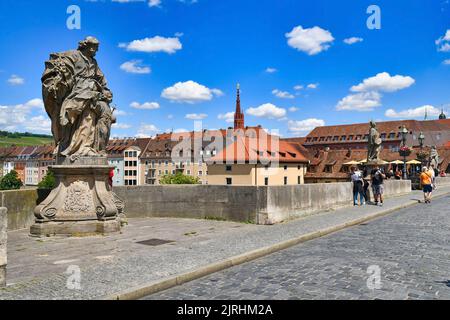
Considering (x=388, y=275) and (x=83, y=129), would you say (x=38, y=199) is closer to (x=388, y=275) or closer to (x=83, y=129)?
(x=83, y=129)

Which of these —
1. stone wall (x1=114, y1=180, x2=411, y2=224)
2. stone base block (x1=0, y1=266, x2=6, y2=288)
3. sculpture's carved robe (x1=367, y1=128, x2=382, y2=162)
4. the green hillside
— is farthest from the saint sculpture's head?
the green hillside

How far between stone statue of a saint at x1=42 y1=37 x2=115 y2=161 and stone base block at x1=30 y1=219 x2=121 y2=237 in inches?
53.4

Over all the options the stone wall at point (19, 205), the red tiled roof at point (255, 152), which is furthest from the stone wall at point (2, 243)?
the red tiled roof at point (255, 152)

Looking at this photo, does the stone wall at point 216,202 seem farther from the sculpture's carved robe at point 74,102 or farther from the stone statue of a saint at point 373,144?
the stone statue of a saint at point 373,144

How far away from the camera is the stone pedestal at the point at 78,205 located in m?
8.06

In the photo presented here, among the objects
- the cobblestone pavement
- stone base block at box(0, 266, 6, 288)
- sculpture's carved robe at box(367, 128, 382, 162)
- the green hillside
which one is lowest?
the cobblestone pavement

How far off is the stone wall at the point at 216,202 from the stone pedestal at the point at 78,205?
1468mm

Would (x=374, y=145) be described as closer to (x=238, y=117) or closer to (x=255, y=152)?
(x=255, y=152)

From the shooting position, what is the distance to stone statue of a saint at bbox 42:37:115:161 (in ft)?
26.8

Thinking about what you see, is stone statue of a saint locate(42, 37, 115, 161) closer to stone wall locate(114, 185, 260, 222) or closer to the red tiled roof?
stone wall locate(114, 185, 260, 222)

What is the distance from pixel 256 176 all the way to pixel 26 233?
58.6 meters

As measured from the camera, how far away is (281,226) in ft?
32.7

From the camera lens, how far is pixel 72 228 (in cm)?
809
